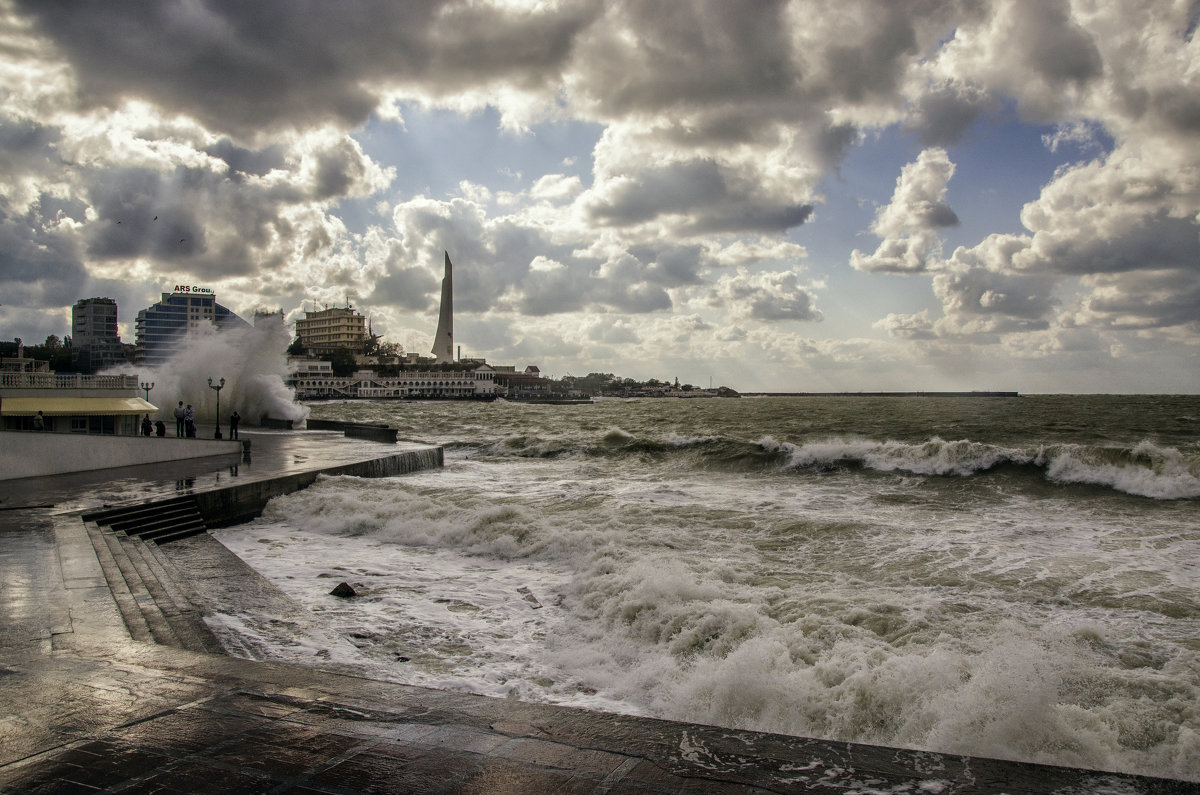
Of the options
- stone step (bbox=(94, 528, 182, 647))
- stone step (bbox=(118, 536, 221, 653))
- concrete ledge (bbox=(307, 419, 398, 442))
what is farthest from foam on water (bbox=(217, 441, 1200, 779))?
concrete ledge (bbox=(307, 419, 398, 442))

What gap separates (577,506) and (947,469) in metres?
14.1

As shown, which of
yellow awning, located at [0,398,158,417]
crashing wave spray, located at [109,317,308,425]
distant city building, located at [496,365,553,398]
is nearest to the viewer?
yellow awning, located at [0,398,158,417]

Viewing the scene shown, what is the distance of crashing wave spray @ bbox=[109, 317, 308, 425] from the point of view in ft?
137

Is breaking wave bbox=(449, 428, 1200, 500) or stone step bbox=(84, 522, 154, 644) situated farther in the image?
breaking wave bbox=(449, 428, 1200, 500)

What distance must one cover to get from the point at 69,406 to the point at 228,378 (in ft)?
75.9

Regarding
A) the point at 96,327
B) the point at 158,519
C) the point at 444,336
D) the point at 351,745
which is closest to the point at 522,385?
the point at 444,336

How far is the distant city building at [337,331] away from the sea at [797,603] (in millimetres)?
172721

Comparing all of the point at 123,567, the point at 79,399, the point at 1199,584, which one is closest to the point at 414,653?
the point at 123,567

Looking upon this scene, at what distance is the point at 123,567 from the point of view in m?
8.24

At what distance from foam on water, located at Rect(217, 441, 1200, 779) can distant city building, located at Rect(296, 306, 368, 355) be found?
17376 centimetres

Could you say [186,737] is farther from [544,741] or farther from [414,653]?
[414,653]

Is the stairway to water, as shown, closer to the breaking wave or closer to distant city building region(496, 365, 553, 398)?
the breaking wave

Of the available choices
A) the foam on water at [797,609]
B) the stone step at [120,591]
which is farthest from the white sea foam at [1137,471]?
the stone step at [120,591]

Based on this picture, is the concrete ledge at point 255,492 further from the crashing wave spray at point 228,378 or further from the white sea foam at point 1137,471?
the crashing wave spray at point 228,378
